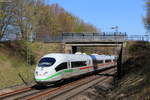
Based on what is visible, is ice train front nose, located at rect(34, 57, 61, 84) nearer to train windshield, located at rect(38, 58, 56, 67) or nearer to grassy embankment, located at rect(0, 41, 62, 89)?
train windshield, located at rect(38, 58, 56, 67)

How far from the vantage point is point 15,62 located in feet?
98.5

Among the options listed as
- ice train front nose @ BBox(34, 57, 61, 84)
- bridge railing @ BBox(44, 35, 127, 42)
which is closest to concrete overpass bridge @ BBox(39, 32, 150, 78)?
bridge railing @ BBox(44, 35, 127, 42)

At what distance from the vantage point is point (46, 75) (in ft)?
61.1

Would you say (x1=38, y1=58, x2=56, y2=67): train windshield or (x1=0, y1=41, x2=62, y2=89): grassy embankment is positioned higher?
(x1=38, y1=58, x2=56, y2=67): train windshield

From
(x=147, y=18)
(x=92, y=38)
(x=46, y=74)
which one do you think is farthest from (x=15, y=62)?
(x=147, y=18)

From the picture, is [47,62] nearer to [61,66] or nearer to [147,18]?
[61,66]

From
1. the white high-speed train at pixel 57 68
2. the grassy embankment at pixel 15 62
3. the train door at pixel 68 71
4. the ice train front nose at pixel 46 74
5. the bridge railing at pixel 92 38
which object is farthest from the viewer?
the bridge railing at pixel 92 38

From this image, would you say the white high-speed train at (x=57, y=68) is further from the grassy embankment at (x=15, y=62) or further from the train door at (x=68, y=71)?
the grassy embankment at (x=15, y=62)

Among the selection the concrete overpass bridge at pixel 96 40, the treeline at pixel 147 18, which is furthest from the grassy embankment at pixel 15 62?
the treeline at pixel 147 18

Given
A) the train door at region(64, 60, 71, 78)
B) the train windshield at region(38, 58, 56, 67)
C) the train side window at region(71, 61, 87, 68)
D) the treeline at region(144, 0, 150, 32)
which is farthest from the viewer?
the treeline at region(144, 0, 150, 32)

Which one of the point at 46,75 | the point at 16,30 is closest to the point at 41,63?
the point at 46,75

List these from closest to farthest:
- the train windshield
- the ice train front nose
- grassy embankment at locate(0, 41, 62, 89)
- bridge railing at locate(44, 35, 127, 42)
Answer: the ice train front nose
the train windshield
grassy embankment at locate(0, 41, 62, 89)
bridge railing at locate(44, 35, 127, 42)

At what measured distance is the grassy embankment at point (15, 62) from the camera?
2338 centimetres

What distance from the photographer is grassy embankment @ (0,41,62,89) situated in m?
23.4
